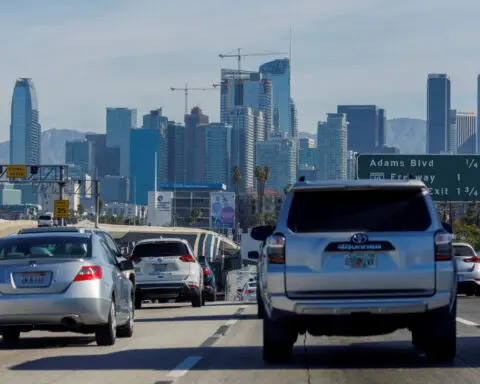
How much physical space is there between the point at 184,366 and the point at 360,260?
95.2 inches

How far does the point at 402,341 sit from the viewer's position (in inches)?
679

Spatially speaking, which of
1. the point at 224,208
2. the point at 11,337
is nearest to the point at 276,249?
the point at 11,337

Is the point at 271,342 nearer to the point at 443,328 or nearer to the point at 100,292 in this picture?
the point at 443,328

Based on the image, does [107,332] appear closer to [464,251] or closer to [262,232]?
[262,232]

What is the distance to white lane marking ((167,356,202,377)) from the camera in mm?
12898

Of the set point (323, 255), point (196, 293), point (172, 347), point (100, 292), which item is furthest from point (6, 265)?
point (196, 293)

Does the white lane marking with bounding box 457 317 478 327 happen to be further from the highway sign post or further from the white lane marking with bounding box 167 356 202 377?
the highway sign post

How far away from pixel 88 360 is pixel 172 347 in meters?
2.16

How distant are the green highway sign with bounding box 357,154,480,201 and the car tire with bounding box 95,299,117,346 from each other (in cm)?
4195

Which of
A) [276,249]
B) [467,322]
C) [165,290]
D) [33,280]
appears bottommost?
[165,290]

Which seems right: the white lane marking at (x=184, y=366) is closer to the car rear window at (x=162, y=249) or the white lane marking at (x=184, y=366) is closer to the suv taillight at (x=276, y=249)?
the suv taillight at (x=276, y=249)

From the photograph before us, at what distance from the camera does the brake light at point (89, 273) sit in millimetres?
15672

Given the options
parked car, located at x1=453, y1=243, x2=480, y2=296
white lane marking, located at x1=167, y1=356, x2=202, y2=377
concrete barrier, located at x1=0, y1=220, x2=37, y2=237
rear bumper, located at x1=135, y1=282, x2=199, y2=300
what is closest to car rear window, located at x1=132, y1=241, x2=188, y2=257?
rear bumper, located at x1=135, y1=282, x2=199, y2=300

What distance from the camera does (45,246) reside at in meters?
16.4
